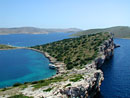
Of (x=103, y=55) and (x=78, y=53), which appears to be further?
(x=78, y=53)

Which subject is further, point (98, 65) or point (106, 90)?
point (98, 65)

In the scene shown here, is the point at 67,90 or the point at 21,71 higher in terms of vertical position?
the point at 67,90

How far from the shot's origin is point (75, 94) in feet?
123

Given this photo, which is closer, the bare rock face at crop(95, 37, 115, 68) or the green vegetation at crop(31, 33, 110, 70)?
the bare rock face at crop(95, 37, 115, 68)

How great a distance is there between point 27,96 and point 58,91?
7731mm

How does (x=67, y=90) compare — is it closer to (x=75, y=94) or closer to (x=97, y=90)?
(x=75, y=94)

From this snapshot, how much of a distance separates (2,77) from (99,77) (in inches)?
1898

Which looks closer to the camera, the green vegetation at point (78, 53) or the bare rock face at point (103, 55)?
the bare rock face at point (103, 55)

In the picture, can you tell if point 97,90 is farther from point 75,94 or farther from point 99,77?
point 75,94

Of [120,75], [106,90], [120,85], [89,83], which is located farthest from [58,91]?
[120,75]

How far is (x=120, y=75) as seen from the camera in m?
65.9

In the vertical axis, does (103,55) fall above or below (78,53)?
above

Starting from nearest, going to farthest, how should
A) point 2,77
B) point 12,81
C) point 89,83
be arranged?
1. point 89,83
2. point 12,81
3. point 2,77

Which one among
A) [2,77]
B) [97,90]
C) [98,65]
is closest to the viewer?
[97,90]
